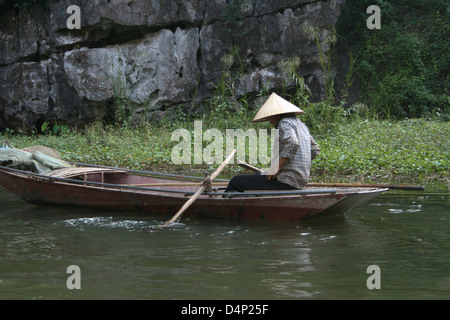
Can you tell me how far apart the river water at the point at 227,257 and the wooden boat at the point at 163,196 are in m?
0.15

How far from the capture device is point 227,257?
12.3 feet

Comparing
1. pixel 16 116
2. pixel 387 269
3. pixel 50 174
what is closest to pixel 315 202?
pixel 387 269

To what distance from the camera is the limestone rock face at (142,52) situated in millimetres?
11930

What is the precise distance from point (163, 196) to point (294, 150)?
1.59 m

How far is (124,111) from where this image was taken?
12180 mm

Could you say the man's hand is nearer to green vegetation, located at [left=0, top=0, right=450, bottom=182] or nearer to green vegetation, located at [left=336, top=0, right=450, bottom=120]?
green vegetation, located at [left=0, top=0, right=450, bottom=182]

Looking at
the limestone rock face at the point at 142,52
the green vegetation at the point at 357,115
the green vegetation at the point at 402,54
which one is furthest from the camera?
the green vegetation at the point at 402,54

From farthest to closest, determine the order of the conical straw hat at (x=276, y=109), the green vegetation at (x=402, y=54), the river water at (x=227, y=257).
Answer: the green vegetation at (x=402, y=54) → the conical straw hat at (x=276, y=109) → the river water at (x=227, y=257)

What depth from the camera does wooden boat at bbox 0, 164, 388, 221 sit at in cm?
476

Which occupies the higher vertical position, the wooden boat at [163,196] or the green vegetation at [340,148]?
the green vegetation at [340,148]

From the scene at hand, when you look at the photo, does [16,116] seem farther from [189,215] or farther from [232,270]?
[232,270]

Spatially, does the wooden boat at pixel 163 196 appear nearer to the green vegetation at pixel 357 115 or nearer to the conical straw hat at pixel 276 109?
the conical straw hat at pixel 276 109

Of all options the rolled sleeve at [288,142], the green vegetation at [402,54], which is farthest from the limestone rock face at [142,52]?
the rolled sleeve at [288,142]

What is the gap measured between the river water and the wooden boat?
0.15 m
